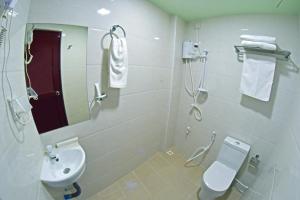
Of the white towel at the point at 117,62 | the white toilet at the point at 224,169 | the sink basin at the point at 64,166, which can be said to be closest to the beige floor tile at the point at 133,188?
the white toilet at the point at 224,169

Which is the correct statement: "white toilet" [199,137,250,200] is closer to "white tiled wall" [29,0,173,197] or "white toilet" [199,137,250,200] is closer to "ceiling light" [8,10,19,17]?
"white tiled wall" [29,0,173,197]

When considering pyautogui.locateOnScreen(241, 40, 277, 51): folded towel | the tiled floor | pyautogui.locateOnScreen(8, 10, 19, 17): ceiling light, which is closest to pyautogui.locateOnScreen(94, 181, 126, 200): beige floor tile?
the tiled floor

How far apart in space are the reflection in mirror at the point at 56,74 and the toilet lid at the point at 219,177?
1.52m

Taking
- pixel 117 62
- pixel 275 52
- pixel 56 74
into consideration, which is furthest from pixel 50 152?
pixel 275 52

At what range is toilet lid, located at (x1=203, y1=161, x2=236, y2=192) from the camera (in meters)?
1.49

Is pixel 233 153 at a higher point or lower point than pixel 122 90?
lower

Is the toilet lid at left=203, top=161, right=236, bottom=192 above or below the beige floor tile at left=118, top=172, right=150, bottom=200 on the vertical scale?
above

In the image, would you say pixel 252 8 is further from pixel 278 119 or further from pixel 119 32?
pixel 119 32

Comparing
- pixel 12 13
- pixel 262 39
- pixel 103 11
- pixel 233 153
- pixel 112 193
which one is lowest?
pixel 112 193

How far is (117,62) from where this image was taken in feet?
4.40

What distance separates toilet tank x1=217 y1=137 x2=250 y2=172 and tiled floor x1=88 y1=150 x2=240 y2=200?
47cm

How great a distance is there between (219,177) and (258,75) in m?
1.24

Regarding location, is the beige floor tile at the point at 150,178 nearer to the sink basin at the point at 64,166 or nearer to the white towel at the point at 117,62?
the sink basin at the point at 64,166

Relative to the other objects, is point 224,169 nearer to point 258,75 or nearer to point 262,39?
point 258,75
